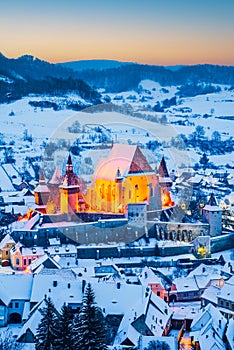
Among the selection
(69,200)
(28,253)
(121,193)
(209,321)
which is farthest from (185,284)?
(121,193)

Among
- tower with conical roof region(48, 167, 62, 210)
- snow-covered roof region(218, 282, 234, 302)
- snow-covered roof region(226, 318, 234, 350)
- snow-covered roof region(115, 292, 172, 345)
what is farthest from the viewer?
tower with conical roof region(48, 167, 62, 210)

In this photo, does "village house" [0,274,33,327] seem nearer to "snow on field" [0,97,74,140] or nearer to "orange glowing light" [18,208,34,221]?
"orange glowing light" [18,208,34,221]

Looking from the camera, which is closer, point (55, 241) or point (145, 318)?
point (145, 318)

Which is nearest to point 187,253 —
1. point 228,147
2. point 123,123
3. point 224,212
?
point 224,212

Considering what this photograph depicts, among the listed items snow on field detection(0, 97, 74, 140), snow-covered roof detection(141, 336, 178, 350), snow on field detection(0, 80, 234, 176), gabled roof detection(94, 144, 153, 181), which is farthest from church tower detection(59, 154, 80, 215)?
snow on field detection(0, 97, 74, 140)

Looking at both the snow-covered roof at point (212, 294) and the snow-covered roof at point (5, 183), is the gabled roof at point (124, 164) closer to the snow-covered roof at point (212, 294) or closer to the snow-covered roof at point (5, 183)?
the snow-covered roof at point (212, 294)

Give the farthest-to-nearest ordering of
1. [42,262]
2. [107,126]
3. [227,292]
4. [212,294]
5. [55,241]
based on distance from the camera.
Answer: [107,126], [55,241], [42,262], [212,294], [227,292]

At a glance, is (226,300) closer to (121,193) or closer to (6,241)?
(6,241)

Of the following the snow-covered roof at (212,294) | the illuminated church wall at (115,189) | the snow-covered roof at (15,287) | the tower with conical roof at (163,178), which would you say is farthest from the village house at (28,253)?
the tower with conical roof at (163,178)
